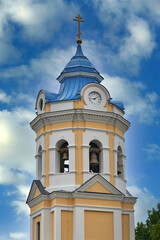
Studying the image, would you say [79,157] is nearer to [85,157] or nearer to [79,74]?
[85,157]

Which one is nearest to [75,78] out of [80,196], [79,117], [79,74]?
[79,74]

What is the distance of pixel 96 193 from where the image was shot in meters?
36.2

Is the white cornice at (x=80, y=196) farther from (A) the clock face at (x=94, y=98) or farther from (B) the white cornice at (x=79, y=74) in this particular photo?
(B) the white cornice at (x=79, y=74)

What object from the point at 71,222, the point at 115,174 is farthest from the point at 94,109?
the point at 71,222

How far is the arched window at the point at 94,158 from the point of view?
37.5 metres

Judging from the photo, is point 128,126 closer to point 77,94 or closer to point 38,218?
point 77,94

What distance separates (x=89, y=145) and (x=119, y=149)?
246 centimetres

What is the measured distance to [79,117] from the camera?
124 feet

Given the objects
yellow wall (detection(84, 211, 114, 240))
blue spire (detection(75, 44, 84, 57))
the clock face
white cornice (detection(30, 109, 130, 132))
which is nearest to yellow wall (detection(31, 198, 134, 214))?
yellow wall (detection(84, 211, 114, 240))

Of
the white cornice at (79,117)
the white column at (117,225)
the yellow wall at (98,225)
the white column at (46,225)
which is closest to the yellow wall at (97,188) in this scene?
the yellow wall at (98,225)

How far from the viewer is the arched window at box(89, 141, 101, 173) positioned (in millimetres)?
37500

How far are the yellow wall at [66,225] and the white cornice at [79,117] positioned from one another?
217 inches

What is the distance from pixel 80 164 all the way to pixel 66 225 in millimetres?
3518

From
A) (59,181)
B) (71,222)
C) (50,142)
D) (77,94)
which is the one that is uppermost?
(77,94)
